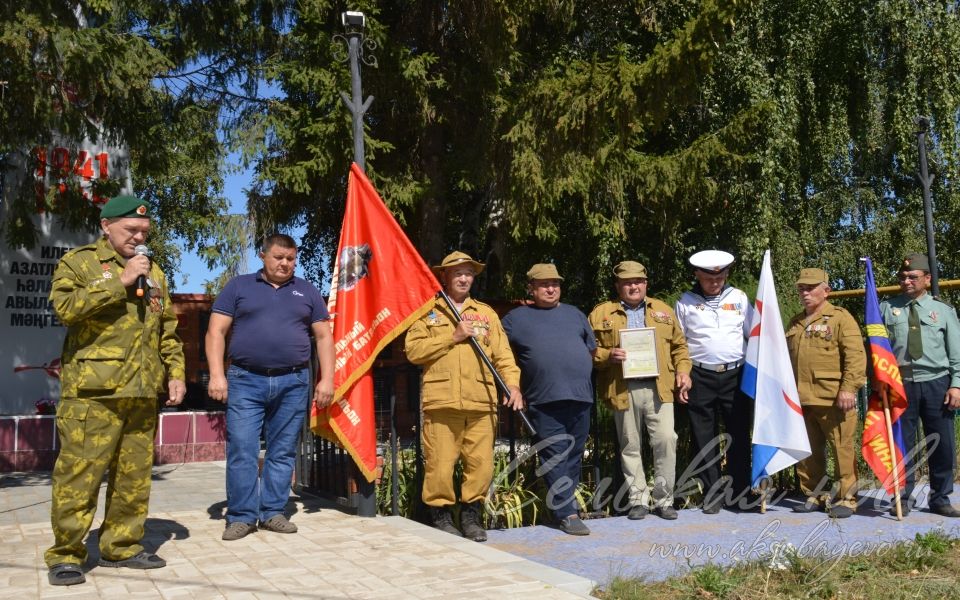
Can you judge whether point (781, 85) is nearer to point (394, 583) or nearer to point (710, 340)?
point (710, 340)

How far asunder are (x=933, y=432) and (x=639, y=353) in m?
2.50

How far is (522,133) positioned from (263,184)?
4.12 m

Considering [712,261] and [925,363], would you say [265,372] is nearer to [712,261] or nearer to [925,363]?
[712,261]

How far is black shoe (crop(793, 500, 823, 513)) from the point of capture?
689cm

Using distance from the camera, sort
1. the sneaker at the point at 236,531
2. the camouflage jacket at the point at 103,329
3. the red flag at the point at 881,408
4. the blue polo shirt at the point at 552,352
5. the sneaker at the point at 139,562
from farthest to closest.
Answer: the red flag at the point at 881,408, the blue polo shirt at the point at 552,352, the sneaker at the point at 236,531, the sneaker at the point at 139,562, the camouflage jacket at the point at 103,329

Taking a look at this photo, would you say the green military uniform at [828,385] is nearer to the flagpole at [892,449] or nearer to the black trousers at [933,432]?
the flagpole at [892,449]

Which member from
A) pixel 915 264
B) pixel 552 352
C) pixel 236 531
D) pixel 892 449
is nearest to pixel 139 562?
pixel 236 531

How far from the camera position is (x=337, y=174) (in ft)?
42.2

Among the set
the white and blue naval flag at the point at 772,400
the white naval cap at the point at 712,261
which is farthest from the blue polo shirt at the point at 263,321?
the white and blue naval flag at the point at 772,400

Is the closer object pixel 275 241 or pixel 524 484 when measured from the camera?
pixel 275 241

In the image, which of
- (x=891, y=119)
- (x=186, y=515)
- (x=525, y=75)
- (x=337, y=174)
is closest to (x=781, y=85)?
(x=891, y=119)

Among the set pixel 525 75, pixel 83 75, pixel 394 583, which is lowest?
pixel 394 583

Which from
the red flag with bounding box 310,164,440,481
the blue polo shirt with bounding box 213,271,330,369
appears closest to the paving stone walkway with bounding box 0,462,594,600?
the red flag with bounding box 310,164,440,481

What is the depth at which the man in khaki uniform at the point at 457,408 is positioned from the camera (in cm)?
602
